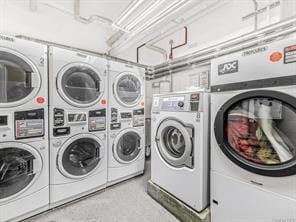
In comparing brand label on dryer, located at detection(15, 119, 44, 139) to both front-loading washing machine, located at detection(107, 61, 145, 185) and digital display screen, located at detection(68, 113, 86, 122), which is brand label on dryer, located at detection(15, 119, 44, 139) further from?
front-loading washing machine, located at detection(107, 61, 145, 185)

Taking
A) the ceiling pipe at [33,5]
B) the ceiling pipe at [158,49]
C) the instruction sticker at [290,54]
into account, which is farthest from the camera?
the ceiling pipe at [158,49]

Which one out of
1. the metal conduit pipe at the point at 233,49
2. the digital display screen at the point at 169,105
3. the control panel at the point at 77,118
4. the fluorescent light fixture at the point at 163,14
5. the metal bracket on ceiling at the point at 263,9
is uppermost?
the metal bracket on ceiling at the point at 263,9

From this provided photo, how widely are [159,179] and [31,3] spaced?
2.61 metres

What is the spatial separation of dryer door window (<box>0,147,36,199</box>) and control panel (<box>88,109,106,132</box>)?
0.59m

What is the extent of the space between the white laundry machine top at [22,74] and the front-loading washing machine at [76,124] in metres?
0.08

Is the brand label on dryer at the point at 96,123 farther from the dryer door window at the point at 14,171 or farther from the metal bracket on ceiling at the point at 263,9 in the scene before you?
the metal bracket on ceiling at the point at 263,9

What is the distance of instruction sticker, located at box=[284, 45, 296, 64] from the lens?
816 mm

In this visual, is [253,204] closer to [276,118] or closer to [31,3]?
[276,118]

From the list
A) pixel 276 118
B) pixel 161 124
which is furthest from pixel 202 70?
pixel 276 118

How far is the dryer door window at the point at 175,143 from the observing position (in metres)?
1.30

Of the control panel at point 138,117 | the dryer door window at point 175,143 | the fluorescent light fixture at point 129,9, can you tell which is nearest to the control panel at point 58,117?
the control panel at point 138,117

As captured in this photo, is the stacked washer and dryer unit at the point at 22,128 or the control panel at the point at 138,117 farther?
the control panel at the point at 138,117

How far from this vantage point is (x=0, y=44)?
1.13 m

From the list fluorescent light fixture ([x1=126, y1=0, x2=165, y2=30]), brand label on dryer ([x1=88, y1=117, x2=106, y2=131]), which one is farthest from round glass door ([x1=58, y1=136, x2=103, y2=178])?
fluorescent light fixture ([x1=126, y1=0, x2=165, y2=30])
